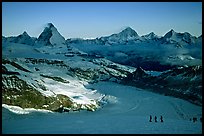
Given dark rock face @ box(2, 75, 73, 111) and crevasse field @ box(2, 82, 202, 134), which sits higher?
dark rock face @ box(2, 75, 73, 111)

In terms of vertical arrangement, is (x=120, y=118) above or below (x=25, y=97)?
below

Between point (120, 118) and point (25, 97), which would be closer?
point (120, 118)

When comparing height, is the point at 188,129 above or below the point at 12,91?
below

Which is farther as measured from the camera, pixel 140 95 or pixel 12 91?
pixel 140 95

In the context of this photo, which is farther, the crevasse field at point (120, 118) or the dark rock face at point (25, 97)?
the dark rock face at point (25, 97)

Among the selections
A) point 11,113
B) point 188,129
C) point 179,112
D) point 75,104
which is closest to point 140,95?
point 179,112

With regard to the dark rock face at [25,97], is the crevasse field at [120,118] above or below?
below

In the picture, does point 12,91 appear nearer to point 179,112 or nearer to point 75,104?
point 75,104

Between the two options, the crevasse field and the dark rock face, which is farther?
the dark rock face
